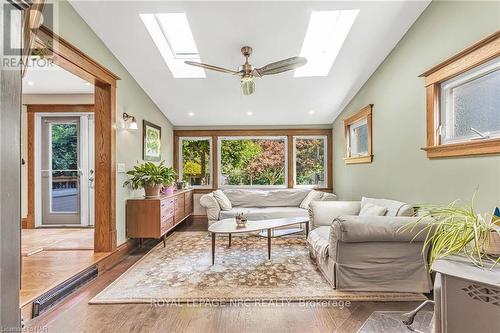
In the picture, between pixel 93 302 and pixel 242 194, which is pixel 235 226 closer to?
pixel 93 302

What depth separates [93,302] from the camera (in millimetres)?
2430

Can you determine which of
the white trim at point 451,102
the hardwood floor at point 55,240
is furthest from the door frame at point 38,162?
the white trim at point 451,102

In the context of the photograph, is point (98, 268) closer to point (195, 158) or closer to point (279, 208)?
point (279, 208)

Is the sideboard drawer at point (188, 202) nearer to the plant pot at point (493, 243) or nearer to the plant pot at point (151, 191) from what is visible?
the plant pot at point (151, 191)

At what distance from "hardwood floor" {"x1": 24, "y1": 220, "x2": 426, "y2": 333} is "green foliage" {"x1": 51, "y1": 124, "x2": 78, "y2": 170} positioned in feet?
11.6

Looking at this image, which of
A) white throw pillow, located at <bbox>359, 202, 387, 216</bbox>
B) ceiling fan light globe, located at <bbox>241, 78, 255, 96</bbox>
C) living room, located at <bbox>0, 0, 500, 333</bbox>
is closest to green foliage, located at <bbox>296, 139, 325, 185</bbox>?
living room, located at <bbox>0, 0, 500, 333</bbox>

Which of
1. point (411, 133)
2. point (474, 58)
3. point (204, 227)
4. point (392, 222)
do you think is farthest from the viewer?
point (204, 227)

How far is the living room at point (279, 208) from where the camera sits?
1667mm

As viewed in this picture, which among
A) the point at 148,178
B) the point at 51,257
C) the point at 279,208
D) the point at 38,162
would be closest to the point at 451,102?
the point at 279,208

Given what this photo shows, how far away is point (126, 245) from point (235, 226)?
1635 mm

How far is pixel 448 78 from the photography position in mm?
2658

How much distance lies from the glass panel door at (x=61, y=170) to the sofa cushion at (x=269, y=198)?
300 cm

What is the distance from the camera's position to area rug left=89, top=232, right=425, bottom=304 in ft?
8.23

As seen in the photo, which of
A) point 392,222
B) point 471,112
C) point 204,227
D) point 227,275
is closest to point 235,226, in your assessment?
point 227,275
